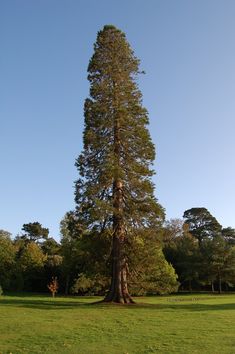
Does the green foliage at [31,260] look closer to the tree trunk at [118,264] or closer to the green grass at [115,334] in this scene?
the tree trunk at [118,264]

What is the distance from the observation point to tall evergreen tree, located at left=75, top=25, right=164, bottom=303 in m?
31.7

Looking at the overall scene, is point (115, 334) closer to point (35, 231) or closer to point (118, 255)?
point (118, 255)

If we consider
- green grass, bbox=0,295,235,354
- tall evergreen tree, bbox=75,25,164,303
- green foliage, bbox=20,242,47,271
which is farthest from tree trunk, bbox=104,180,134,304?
green foliage, bbox=20,242,47,271

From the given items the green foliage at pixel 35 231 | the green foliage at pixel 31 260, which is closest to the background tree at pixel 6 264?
the green foliage at pixel 31 260

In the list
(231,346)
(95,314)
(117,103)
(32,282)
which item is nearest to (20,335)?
(231,346)

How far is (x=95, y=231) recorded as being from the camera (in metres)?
32.4

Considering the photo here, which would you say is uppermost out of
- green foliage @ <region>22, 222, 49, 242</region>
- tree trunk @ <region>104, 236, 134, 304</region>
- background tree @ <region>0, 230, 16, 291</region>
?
green foliage @ <region>22, 222, 49, 242</region>

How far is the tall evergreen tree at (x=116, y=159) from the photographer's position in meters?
31.7

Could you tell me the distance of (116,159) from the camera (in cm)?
3266

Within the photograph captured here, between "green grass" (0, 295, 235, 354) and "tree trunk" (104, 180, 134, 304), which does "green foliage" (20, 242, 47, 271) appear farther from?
"green grass" (0, 295, 235, 354)

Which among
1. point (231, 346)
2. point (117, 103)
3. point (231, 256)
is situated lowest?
point (231, 346)

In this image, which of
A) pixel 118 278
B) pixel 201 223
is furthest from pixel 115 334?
pixel 201 223

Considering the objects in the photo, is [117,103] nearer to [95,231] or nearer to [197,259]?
[95,231]

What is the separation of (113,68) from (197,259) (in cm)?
→ 4427
